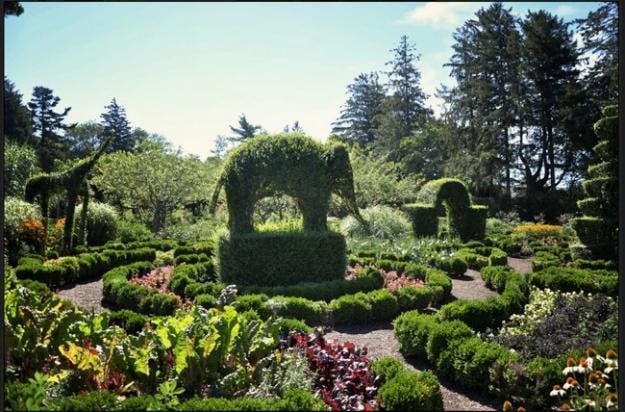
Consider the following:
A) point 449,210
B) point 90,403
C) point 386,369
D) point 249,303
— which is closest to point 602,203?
point 449,210

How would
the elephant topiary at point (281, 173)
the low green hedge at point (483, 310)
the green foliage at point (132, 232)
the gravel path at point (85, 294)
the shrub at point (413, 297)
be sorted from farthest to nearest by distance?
the green foliage at point (132, 232) → the elephant topiary at point (281, 173) → the gravel path at point (85, 294) → the shrub at point (413, 297) → the low green hedge at point (483, 310)

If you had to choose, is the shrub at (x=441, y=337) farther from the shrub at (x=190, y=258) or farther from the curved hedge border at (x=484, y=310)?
the shrub at (x=190, y=258)

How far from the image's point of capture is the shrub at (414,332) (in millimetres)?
4781

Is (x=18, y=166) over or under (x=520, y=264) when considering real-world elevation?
over

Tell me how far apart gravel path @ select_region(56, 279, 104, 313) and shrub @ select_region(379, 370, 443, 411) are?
530 cm

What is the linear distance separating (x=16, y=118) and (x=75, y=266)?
415 centimetres

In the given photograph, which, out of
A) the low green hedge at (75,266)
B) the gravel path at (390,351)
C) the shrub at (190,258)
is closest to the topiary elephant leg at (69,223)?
the low green hedge at (75,266)

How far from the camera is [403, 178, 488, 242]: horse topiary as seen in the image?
1325cm

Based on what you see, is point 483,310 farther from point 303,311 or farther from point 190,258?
point 190,258

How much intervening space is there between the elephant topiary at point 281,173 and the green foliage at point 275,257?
359 millimetres

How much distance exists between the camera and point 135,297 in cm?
670

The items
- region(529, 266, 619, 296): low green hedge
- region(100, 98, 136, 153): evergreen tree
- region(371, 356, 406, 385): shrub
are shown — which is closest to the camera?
region(371, 356, 406, 385): shrub

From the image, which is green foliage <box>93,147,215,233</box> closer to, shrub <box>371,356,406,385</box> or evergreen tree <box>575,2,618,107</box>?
evergreen tree <box>575,2,618,107</box>

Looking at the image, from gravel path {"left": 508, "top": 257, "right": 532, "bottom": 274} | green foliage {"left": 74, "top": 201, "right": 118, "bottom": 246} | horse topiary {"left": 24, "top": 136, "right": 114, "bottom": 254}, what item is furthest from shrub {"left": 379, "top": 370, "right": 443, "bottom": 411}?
green foliage {"left": 74, "top": 201, "right": 118, "bottom": 246}
